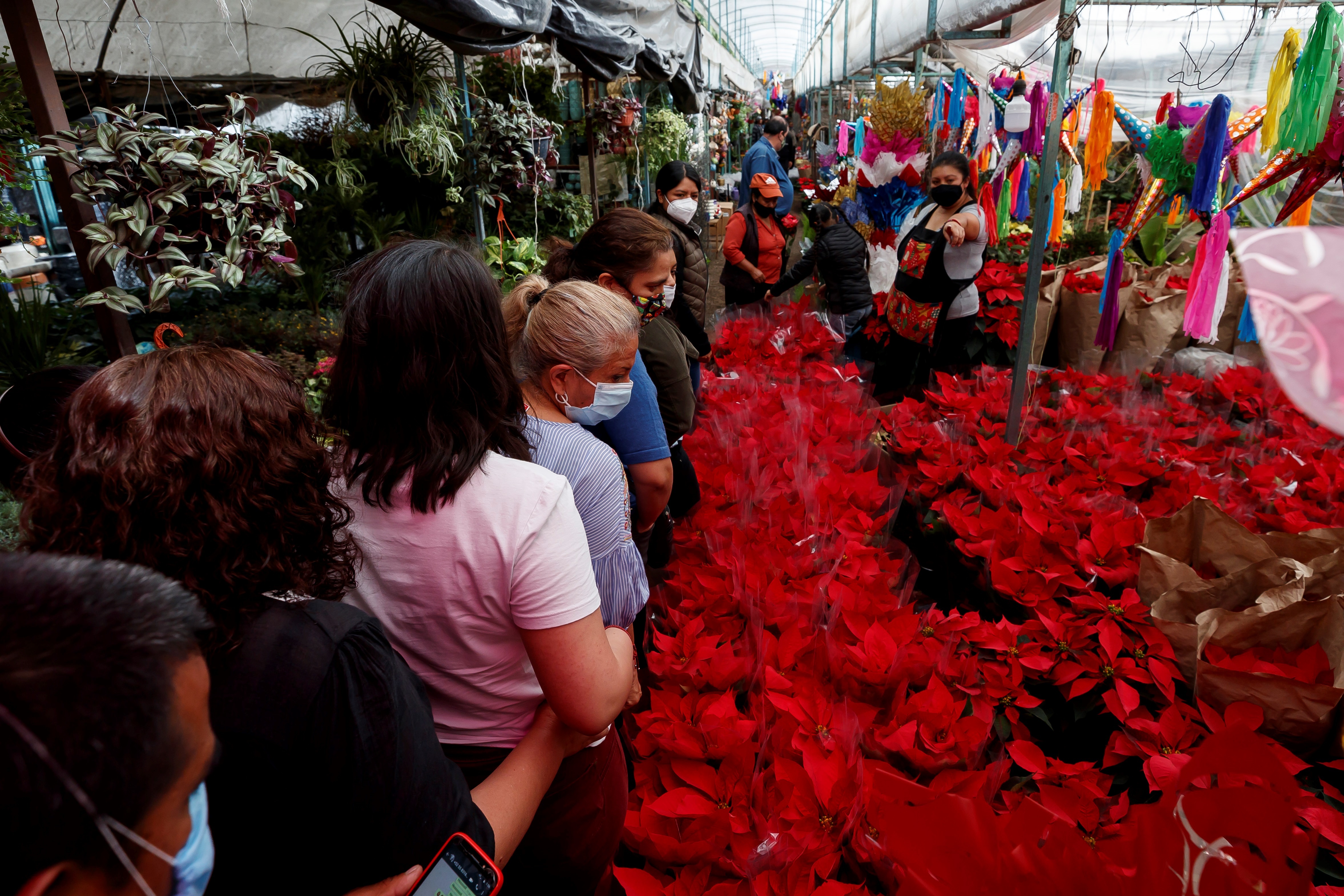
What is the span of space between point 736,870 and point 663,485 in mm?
956

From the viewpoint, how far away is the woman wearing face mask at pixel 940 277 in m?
3.54

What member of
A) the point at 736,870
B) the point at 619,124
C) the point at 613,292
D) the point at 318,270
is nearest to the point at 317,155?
the point at 318,270

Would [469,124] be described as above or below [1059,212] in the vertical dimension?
above

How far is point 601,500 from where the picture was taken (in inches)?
53.1

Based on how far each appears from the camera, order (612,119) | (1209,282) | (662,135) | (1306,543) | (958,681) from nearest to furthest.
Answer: (958,681), (1306,543), (1209,282), (612,119), (662,135)

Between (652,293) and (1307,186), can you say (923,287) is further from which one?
(652,293)

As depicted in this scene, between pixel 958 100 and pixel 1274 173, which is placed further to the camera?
pixel 958 100

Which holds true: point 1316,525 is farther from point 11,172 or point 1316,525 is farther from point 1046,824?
point 11,172

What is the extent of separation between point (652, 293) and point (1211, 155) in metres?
2.24

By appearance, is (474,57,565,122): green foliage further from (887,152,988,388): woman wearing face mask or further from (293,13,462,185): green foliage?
(887,152,988,388): woman wearing face mask

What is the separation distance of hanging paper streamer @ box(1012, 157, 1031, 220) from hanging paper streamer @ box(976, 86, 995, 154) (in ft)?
1.69

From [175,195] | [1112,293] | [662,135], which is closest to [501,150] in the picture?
[175,195]

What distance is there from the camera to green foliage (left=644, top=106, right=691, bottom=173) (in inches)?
332

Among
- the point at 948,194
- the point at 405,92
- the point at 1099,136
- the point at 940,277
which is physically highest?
the point at 405,92
